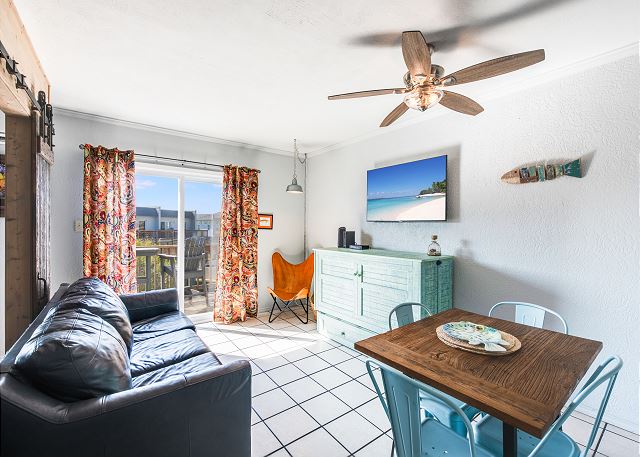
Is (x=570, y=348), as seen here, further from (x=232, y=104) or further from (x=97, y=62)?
(x=97, y=62)

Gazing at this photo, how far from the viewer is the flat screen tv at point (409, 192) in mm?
2998

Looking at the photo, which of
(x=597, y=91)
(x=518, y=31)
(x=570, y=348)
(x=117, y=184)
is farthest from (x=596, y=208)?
(x=117, y=184)

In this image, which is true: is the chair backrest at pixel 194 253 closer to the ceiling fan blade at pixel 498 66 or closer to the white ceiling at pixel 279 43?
the white ceiling at pixel 279 43

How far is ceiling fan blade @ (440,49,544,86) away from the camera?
1469 millimetres

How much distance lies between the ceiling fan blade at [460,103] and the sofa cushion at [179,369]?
7.38 feet

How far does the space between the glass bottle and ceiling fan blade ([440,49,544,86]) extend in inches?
62.4

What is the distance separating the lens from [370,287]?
312 centimetres

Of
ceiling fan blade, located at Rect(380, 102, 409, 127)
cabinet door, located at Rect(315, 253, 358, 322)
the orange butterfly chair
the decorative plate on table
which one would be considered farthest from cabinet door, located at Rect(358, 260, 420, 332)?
the orange butterfly chair

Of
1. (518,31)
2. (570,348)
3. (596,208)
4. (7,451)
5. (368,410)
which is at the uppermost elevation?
(518,31)

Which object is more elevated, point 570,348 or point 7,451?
point 570,348

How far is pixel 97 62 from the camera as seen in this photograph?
221cm

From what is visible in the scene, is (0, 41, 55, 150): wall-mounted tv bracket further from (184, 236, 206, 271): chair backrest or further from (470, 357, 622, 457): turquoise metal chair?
(470, 357, 622, 457): turquoise metal chair

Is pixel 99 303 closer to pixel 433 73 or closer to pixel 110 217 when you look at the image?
pixel 110 217

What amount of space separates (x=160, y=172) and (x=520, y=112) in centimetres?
385
